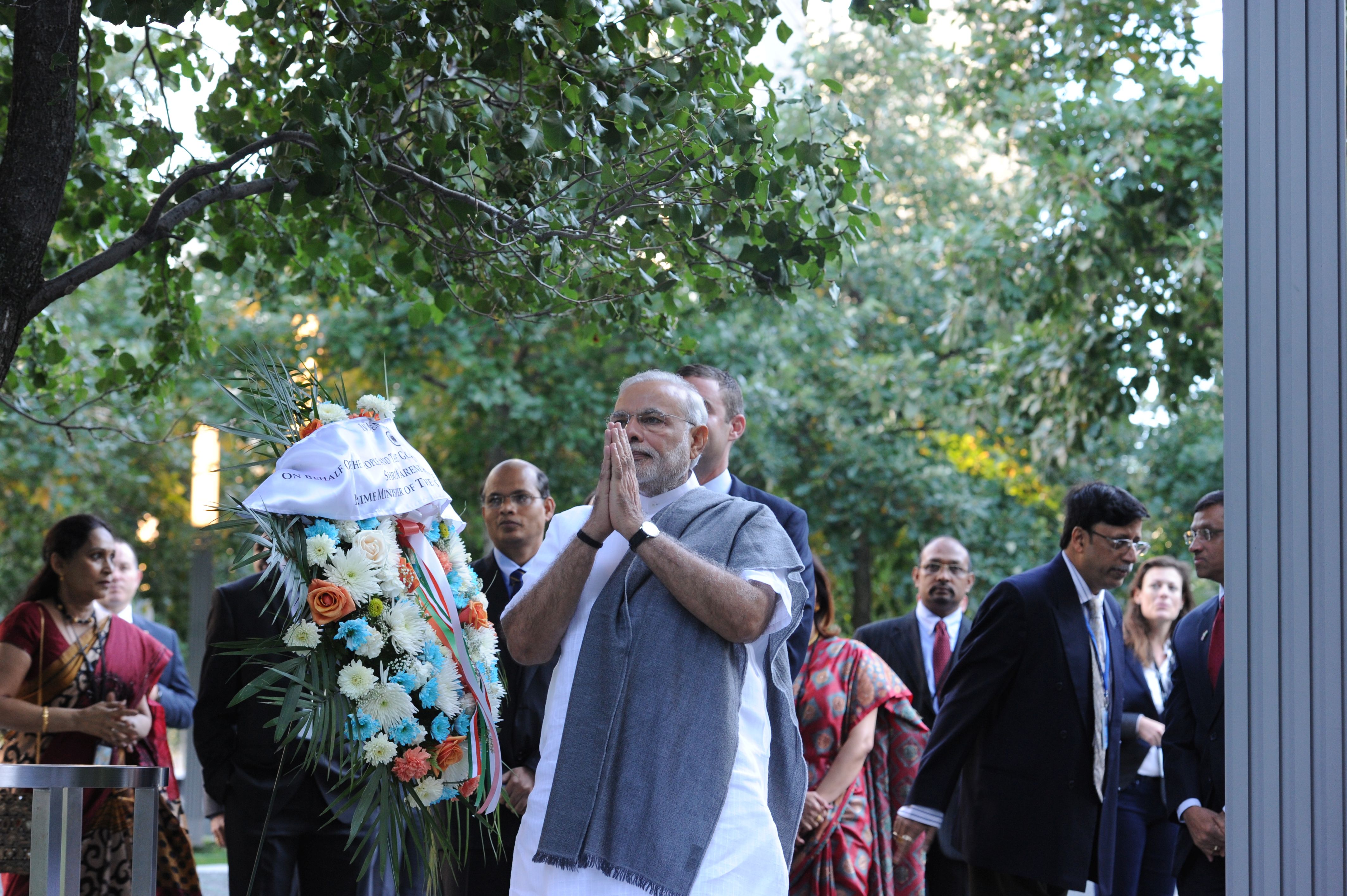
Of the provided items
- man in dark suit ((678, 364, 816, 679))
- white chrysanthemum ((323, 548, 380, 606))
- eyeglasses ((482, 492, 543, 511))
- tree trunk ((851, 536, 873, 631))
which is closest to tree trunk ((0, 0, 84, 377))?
white chrysanthemum ((323, 548, 380, 606))

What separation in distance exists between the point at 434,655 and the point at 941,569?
4624mm

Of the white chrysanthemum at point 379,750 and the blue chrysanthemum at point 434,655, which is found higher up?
the blue chrysanthemum at point 434,655

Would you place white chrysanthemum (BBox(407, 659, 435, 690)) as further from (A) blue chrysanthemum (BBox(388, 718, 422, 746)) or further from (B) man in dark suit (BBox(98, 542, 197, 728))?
(B) man in dark suit (BBox(98, 542, 197, 728))

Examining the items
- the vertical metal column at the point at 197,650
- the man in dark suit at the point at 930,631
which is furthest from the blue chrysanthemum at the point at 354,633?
the vertical metal column at the point at 197,650

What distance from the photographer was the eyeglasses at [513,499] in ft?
18.8

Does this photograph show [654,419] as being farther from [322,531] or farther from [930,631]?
[930,631]

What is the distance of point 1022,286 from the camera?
10.2 metres

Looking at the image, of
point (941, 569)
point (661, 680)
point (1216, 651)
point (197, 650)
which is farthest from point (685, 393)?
point (197, 650)

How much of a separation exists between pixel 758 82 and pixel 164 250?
2425 millimetres

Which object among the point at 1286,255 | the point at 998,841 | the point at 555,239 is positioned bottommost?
the point at 998,841

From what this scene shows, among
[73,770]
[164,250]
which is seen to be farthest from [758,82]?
[73,770]

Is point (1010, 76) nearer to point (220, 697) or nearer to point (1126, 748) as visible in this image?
point (1126, 748)

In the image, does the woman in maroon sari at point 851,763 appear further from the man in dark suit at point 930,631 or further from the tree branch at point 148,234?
the tree branch at point 148,234

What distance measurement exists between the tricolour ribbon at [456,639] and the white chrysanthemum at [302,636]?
15.7 inches
